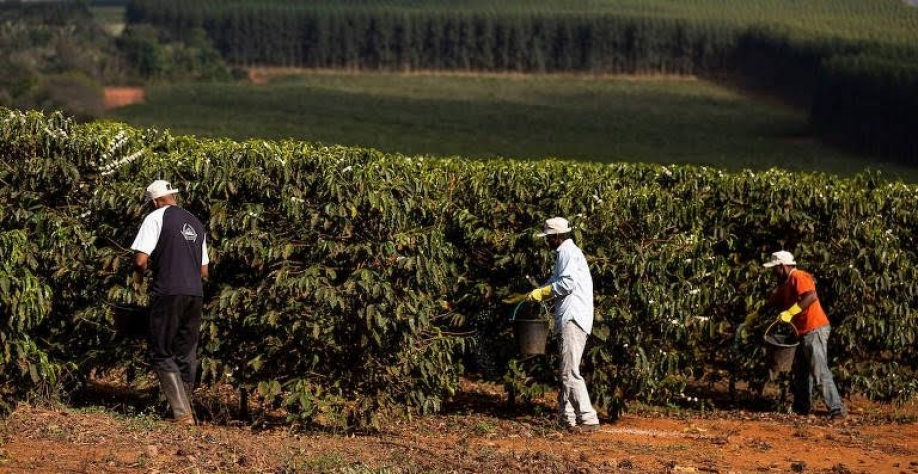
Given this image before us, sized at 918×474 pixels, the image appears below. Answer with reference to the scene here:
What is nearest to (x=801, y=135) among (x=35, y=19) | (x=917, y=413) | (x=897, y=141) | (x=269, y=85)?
(x=897, y=141)

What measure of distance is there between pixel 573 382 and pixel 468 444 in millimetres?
1528

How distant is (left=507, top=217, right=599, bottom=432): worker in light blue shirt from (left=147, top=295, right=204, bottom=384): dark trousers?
2721 millimetres

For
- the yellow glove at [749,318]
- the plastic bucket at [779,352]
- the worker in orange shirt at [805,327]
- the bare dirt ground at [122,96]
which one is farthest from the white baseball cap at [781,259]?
the bare dirt ground at [122,96]

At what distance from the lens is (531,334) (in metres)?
12.4

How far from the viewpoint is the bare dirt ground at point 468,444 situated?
952cm

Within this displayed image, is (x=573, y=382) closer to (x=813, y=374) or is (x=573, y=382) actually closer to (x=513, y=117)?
(x=813, y=374)

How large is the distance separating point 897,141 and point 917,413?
58236 mm

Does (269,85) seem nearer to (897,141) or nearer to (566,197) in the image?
(897,141)

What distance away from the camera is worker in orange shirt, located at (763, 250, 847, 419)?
14117mm

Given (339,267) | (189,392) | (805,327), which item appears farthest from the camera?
(805,327)

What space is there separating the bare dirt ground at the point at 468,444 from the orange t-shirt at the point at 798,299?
3.02ft

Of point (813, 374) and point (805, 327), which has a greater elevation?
point (805, 327)

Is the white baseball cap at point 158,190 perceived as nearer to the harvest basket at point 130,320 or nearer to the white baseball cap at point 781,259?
the harvest basket at point 130,320

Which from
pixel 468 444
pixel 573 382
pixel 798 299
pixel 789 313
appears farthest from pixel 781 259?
pixel 468 444
